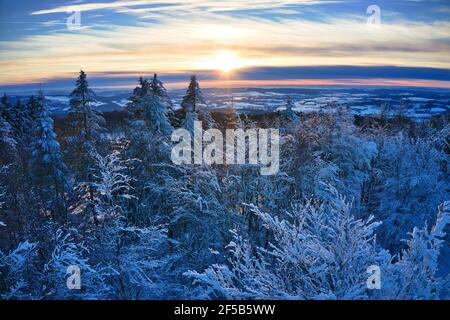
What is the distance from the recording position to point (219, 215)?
1424cm

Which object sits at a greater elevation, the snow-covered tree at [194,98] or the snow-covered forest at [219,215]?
the snow-covered tree at [194,98]

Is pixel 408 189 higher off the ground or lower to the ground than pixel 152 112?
lower

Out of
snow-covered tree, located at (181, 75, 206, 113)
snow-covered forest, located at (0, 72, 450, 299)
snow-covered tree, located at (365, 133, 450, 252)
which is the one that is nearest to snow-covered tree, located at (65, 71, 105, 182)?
snow-covered forest, located at (0, 72, 450, 299)

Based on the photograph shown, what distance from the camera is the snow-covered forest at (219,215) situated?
259 inches

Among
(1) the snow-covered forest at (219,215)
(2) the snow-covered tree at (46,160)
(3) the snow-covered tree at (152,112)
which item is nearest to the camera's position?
(1) the snow-covered forest at (219,215)

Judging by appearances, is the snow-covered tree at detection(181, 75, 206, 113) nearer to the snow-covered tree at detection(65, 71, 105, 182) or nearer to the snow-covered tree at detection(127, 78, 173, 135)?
the snow-covered tree at detection(127, 78, 173, 135)

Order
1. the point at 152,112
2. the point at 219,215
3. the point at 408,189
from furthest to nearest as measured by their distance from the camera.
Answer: the point at 152,112
the point at 408,189
the point at 219,215

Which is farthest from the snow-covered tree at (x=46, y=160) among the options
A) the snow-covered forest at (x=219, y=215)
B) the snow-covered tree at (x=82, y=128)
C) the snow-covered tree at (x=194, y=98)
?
the snow-covered tree at (x=194, y=98)

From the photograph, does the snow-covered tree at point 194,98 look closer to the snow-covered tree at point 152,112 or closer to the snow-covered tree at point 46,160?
the snow-covered tree at point 152,112

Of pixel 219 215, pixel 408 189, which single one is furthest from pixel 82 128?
pixel 408 189

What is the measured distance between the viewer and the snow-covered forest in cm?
657

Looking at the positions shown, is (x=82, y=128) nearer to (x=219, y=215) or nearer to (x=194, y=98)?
(x=194, y=98)
